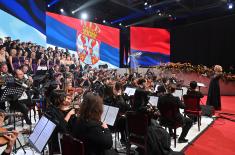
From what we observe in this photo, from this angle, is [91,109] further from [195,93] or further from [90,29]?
[90,29]

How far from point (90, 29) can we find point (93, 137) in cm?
1353

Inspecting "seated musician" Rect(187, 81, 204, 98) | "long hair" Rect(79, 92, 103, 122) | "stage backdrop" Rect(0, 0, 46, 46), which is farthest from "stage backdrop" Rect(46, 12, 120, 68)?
"long hair" Rect(79, 92, 103, 122)

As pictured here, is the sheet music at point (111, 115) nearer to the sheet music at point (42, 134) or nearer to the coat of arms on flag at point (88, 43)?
A: the sheet music at point (42, 134)

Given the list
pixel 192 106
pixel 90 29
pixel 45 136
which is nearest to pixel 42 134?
pixel 45 136

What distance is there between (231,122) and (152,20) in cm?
1284

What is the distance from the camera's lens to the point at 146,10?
17625mm

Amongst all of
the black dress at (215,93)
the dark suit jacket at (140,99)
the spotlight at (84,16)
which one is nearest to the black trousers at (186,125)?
the dark suit jacket at (140,99)

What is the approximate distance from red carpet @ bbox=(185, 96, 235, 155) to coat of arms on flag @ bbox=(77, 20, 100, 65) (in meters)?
9.18

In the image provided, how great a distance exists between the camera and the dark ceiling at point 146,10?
15.2m

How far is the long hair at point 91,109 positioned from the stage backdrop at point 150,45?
15.6 metres

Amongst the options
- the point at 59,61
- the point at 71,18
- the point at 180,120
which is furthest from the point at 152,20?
the point at 180,120

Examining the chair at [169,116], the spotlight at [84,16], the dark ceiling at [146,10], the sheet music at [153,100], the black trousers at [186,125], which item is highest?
the dark ceiling at [146,10]

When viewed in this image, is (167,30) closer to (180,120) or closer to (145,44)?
(145,44)

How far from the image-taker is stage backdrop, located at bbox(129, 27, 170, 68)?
19.2m
